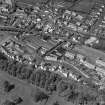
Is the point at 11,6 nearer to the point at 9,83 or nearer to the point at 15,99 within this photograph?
the point at 9,83

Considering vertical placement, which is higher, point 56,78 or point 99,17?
point 99,17

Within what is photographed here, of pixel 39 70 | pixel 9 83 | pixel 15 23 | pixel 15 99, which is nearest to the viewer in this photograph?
pixel 15 99

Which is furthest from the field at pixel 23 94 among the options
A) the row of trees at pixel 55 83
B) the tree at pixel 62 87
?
the tree at pixel 62 87

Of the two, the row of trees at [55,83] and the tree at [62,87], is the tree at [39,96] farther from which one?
the tree at [62,87]

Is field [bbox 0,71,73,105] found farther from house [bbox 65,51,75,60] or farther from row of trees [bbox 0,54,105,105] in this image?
house [bbox 65,51,75,60]

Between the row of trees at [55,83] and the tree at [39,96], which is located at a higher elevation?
the row of trees at [55,83]

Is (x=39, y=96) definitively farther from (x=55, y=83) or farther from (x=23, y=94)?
(x=55, y=83)

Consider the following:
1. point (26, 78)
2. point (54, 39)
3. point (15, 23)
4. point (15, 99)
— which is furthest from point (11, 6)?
point (15, 99)

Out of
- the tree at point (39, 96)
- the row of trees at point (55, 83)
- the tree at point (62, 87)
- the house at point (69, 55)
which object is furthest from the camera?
the house at point (69, 55)

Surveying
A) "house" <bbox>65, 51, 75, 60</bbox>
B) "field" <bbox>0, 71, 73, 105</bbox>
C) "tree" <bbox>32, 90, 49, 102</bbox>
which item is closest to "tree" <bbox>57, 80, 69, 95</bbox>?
"field" <bbox>0, 71, 73, 105</bbox>
